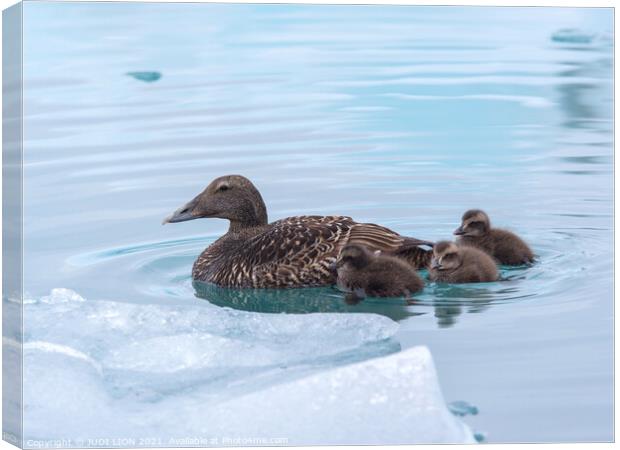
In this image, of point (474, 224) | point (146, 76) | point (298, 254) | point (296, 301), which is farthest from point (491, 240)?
point (146, 76)

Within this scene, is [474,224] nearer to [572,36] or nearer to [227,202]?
[572,36]

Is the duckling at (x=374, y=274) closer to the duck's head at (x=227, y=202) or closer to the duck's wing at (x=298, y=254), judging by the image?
the duck's wing at (x=298, y=254)

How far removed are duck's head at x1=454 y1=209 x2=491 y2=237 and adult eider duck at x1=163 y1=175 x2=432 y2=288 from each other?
12.1 inches

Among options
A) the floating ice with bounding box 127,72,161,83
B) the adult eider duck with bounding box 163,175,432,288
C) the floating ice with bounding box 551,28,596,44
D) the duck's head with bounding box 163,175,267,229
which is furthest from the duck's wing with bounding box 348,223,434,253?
the floating ice with bounding box 127,72,161,83

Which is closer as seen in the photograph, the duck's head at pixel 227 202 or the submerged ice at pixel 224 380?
the submerged ice at pixel 224 380

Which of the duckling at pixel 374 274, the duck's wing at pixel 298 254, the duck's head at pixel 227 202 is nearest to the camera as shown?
the duckling at pixel 374 274

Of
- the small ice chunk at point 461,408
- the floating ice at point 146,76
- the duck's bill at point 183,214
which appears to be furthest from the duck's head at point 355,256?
the floating ice at point 146,76

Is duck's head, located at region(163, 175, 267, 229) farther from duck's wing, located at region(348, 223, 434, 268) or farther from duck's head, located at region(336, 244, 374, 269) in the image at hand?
duck's head, located at region(336, 244, 374, 269)

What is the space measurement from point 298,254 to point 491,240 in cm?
113

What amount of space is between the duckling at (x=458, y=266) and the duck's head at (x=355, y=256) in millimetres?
366

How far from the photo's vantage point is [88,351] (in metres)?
6.73

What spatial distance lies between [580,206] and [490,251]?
0.70 meters

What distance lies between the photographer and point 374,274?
26.3 feet

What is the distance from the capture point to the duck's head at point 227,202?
8727 mm
